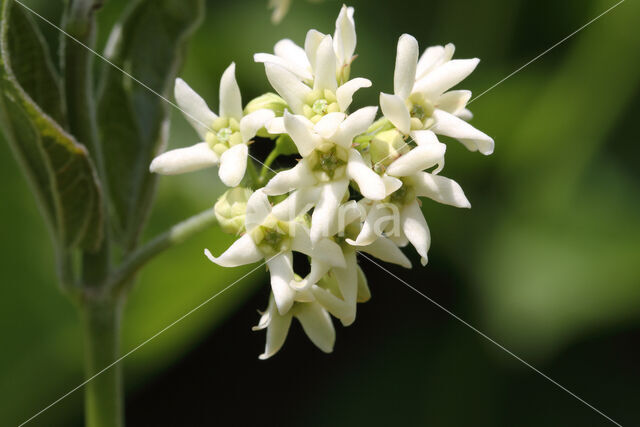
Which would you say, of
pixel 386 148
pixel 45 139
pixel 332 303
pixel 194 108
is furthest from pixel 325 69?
pixel 45 139

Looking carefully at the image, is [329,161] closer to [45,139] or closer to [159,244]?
[159,244]

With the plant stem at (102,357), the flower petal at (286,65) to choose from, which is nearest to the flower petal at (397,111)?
the flower petal at (286,65)

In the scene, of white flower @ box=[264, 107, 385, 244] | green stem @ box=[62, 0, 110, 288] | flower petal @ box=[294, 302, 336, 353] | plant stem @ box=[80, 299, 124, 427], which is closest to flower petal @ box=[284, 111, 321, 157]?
white flower @ box=[264, 107, 385, 244]

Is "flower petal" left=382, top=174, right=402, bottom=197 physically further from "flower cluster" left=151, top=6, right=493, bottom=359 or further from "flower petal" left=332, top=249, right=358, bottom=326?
"flower petal" left=332, top=249, right=358, bottom=326

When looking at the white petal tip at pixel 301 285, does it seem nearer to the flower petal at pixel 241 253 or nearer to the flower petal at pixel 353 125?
the flower petal at pixel 241 253

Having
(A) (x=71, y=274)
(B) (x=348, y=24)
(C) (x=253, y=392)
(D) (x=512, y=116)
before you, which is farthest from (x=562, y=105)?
(A) (x=71, y=274)
